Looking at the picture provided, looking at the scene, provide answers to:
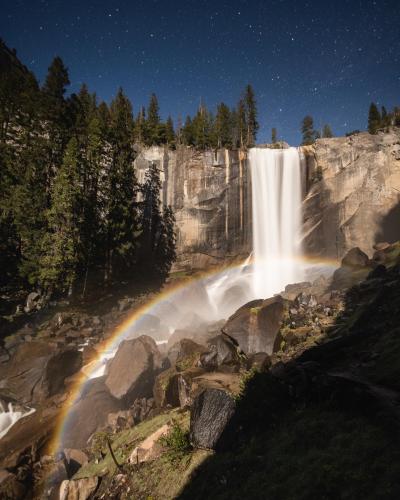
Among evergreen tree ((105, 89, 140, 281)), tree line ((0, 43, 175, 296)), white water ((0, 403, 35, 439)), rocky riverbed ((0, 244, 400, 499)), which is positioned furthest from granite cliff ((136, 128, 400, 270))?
white water ((0, 403, 35, 439))

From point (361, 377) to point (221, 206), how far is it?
3192 centimetres

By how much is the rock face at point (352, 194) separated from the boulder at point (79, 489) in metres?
36.8

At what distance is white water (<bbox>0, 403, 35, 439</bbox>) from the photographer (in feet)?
48.4

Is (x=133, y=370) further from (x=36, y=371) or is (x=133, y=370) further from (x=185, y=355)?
(x=36, y=371)

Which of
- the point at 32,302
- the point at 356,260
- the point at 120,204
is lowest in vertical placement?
the point at 32,302

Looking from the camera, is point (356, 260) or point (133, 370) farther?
point (356, 260)

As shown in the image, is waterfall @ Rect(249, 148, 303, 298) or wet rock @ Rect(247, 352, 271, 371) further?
waterfall @ Rect(249, 148, 303, 298)

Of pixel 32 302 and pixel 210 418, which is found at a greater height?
pixel 210 418

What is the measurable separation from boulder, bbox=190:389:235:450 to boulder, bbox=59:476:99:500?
325cm

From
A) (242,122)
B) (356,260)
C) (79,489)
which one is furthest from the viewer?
(242,122)

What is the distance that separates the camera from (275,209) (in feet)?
131

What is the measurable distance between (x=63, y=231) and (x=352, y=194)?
1349 inches

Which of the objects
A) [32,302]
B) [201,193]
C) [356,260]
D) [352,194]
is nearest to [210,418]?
[32,302]

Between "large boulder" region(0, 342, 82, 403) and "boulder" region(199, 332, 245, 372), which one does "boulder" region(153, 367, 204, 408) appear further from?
"large boulder" region(0, 342, 82, 403)
